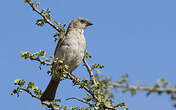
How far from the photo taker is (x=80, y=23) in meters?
7.15

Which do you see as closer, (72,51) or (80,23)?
(72,51)

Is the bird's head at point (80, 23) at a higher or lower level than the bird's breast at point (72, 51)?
higher

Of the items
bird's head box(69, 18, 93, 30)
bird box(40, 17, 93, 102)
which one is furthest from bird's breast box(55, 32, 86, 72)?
bird's head box(69, 18, 93, 30)

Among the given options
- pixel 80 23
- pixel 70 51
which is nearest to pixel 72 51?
pixel 70 51

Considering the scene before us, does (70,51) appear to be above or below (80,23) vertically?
below

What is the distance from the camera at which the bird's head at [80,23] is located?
277 inches

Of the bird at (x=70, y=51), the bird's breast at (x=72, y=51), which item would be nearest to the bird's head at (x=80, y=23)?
the bird at (x=70, y=51)

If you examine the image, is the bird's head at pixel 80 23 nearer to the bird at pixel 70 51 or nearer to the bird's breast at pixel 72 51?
the bird at pixel 70 51

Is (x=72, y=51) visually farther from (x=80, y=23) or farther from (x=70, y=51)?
(x=80, y=23)

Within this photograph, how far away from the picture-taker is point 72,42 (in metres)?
6.14

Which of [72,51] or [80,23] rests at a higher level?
[80,23]

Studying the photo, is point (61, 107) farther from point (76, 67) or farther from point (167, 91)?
point (76, 67)

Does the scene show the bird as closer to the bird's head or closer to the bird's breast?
the bird's breast

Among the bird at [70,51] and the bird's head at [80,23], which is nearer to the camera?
the bird at [70,51]
